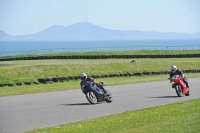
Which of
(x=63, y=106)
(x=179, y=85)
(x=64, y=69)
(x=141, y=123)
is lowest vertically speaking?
(x=63, y=106)

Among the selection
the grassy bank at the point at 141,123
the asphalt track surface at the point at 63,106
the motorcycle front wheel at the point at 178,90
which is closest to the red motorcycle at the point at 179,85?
the motorcycle front wheel at the point at 178,90

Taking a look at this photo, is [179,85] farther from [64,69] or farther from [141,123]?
[64,69]

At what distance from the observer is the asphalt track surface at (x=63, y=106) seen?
48.1 ft

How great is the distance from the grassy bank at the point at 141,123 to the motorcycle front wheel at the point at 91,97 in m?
3.85

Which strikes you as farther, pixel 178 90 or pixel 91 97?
pixel 178 90

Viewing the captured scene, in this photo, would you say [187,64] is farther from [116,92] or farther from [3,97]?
[3,97]

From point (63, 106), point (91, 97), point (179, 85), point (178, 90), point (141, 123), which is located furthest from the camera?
point (179, 85)

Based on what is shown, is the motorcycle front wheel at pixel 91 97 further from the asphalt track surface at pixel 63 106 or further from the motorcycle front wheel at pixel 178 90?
the motorcycle front wheel at pixel 178 90

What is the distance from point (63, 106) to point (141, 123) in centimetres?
611

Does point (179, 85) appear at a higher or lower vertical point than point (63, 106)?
higher

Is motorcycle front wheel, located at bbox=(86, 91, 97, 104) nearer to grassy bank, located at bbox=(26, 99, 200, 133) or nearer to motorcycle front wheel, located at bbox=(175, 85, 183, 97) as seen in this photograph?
grassy bank, located at bbox=(26, 99, 200, 133)

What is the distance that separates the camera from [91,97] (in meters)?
20.1

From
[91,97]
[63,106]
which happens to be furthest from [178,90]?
[63,106]

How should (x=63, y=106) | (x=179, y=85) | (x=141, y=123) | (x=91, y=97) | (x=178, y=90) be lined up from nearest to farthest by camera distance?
1. (x=141, y=123)
2. (x=63, y=106)
3. (x=91, y=97)
4. (x=178, y=90)
5. (x=179, y=85)
